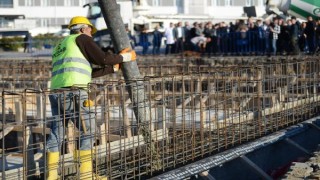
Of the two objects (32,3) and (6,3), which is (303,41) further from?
(6,3)

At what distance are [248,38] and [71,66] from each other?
19.3 metres

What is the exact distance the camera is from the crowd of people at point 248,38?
23984 millimetres

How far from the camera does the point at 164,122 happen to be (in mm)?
9500

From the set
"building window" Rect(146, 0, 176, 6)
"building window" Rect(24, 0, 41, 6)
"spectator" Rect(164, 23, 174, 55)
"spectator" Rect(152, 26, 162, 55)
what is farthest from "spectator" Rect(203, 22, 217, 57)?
"building window" Rect(24, 0, 41, 6)

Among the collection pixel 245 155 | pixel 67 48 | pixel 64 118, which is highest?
pixel 67 48

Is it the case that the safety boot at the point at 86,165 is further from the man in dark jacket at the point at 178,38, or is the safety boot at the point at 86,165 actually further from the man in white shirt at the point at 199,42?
the man in dark jacket at the point at 178,38

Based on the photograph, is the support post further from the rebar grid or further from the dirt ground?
the dirt ground

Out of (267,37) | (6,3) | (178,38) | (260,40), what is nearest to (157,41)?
(178,38)

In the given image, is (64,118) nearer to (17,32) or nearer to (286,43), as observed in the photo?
(286,43)

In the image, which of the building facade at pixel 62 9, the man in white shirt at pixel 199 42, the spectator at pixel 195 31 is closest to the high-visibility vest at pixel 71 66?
the man in white shirt at pixel 199 42

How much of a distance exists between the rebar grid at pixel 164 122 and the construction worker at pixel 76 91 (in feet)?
0.25

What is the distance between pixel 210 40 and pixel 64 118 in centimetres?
2019

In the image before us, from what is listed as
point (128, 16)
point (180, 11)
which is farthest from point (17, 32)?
point (180, 11)

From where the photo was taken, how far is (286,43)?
2448 centimetres
